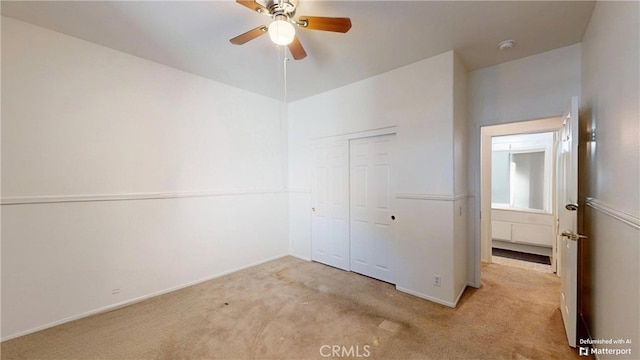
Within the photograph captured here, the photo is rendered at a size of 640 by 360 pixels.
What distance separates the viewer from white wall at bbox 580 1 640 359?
126 centimetres

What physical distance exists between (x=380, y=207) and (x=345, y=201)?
0.58 meters

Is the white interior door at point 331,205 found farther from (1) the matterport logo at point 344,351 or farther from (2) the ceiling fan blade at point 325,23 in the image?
(2) the ceiling fan blade at point 325,23

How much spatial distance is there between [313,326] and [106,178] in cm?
264

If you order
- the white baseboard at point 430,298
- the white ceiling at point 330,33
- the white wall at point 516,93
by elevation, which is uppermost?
the white ceiling at point 330,33

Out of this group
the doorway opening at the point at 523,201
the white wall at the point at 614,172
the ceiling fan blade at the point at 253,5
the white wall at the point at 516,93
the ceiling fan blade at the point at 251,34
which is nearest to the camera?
the white wall at the point at 614,172

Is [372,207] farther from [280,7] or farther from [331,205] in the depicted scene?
[280,7]

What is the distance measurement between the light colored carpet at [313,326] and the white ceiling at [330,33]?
275 cm

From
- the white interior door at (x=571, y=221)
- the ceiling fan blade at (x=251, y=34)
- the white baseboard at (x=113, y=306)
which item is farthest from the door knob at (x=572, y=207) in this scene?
the white baseboard at (x=113, y=306)

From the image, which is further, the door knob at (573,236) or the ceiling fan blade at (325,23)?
the door knob at (573,236)

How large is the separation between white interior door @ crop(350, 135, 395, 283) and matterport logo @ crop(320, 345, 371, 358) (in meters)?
1.35

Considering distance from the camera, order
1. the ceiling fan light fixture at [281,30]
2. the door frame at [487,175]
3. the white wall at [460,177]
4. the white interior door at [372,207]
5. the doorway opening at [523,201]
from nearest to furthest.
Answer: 1. the ceiling fan light fixture at [281,30]
2. the white wall at [460,177]
3. the white interior door at [372,207]
4. the door frame at [487,175]
5. the doorway opening at [523,201]

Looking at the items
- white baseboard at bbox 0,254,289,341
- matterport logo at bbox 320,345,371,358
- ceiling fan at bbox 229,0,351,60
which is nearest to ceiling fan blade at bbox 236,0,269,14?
ceiling fan at bbox 229,0,351,60

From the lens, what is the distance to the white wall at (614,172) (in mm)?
1258

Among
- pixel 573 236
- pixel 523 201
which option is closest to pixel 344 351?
pixel 573 236
